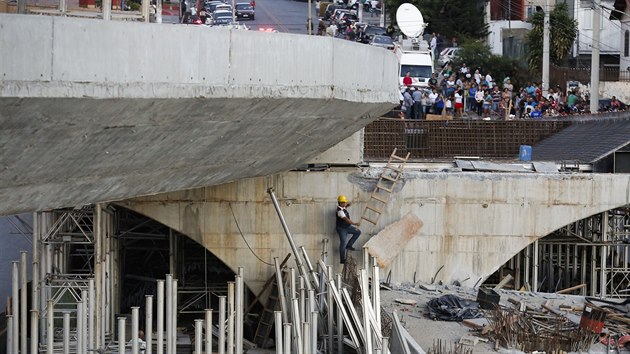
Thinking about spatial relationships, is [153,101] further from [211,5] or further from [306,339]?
[211,5]

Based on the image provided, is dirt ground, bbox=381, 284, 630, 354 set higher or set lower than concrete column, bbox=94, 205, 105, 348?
lower

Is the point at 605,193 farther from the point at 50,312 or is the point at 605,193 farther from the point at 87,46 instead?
the point at 87,46

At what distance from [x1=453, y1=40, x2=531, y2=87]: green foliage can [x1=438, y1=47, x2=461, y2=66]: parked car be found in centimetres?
58

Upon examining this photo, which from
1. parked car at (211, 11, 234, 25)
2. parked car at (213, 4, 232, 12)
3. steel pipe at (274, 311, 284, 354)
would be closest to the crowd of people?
parked car at (211, 11, 234, 25)

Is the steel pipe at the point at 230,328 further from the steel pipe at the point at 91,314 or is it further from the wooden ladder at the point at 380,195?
the wooden ladder at the point at 380,195

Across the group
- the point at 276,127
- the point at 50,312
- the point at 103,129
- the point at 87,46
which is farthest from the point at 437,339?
the point at 87,46

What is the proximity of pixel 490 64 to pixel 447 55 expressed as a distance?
13.3 ft

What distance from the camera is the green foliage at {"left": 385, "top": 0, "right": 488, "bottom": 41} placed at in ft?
228

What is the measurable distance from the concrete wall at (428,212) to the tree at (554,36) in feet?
114

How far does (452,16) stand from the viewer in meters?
71.1


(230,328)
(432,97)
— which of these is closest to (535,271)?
(230,328)

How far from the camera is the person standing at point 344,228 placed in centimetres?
2750

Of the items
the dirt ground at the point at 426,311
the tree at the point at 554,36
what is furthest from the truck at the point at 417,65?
the dirt ground at the point at 426,311

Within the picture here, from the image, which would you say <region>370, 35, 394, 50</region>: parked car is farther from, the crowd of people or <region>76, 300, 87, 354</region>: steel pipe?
<region>76, 300, 87, 354</region>: steel pipe
